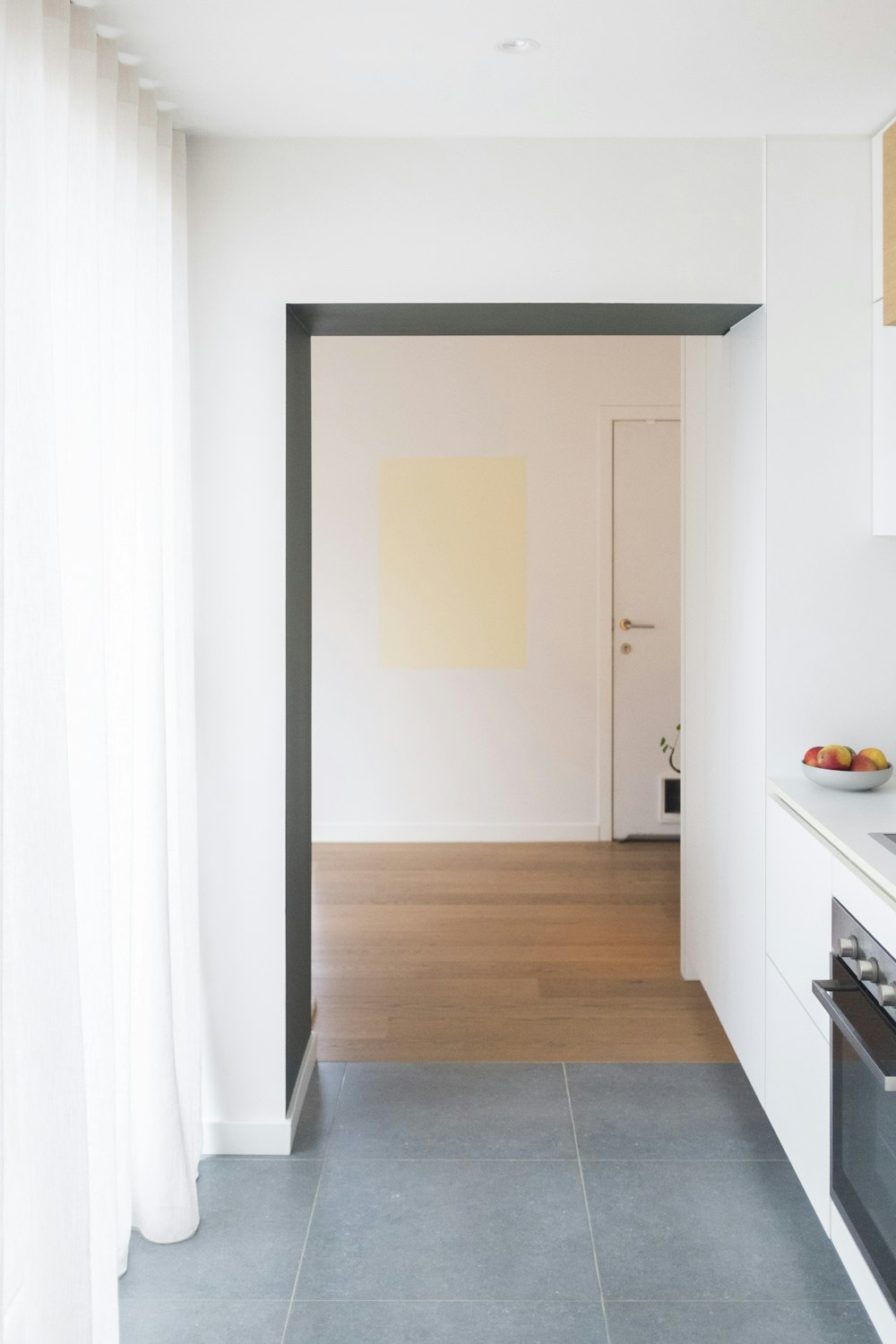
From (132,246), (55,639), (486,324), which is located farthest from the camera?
(486,324)

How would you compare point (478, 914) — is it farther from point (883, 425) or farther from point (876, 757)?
point (883, 425)

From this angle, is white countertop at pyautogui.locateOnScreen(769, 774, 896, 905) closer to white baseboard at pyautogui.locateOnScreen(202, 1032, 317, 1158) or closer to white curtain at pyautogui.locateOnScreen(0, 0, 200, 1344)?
white curtain at pyautogui.locateOnScreen(0, 0, 200, 1344)

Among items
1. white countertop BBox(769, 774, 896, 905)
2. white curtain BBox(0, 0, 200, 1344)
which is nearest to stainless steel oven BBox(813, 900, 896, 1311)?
white countertop BBox(769, 774, 896, 905)

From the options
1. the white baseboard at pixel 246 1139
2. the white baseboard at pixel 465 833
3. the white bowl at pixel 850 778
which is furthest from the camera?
the white baseboard at pixel 465 833

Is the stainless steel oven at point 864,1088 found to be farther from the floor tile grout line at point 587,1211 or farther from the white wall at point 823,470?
the white wall at point 823,470

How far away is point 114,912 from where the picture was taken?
2100mm

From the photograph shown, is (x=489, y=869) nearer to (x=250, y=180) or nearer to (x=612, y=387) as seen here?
(x=612, y=387)

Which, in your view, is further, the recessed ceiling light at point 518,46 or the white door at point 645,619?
the white door at point 645,619

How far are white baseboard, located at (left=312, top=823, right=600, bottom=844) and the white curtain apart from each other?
2953 millimetres

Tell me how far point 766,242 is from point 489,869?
312 centimetres

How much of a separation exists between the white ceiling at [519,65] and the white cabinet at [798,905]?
5.00 feet

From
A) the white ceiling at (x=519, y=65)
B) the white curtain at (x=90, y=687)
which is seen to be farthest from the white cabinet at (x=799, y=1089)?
the white ceiling at (x=519, y=65)

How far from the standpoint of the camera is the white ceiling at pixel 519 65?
6.38ft

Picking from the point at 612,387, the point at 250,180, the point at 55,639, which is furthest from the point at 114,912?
the point at 612,387
